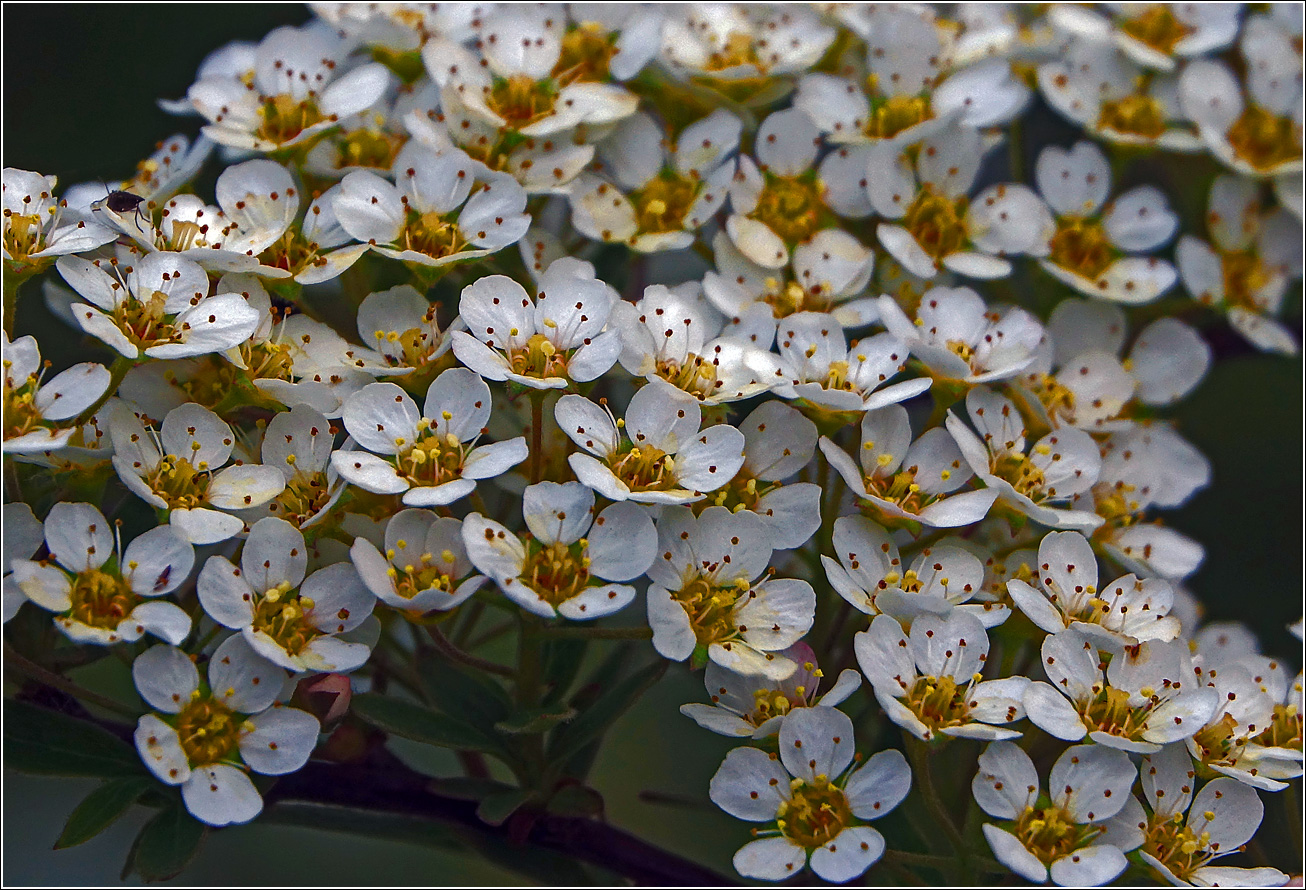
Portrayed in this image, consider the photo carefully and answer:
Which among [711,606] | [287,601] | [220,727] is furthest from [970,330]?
[220,727]

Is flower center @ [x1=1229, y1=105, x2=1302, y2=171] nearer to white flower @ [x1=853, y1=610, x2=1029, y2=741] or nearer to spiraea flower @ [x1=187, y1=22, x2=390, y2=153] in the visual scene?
white flower @ [x1=853, y1=610, x2=1029, y2=741]

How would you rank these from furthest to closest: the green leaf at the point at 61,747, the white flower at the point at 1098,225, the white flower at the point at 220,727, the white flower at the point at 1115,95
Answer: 1. the white flower at the point at 1115,95
2. the white flower at the point at 1098,225
3. the green leaf at the point at 61,747
4. the white flower at the point at 220,727

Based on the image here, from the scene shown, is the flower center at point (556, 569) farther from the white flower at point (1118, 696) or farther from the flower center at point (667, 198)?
the flower center at point (667, 198)

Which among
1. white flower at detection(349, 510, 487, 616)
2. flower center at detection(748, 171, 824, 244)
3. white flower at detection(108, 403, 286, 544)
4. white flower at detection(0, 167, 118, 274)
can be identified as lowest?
white flower at detection(349, 510, 487, 616)

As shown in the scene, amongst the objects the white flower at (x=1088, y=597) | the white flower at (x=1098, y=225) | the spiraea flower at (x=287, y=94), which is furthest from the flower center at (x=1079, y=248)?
the spiraea flower at (x=287, y=94)

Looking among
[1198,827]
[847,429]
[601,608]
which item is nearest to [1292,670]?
[1198,827]

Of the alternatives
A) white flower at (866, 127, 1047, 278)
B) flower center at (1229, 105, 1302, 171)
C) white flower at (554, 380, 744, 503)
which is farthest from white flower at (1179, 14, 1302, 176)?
white flower at (554, 380, 744, 503)

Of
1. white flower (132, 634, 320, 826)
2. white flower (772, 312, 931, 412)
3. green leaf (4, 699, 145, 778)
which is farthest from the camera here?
white flower (772, 312, 931, 412)
